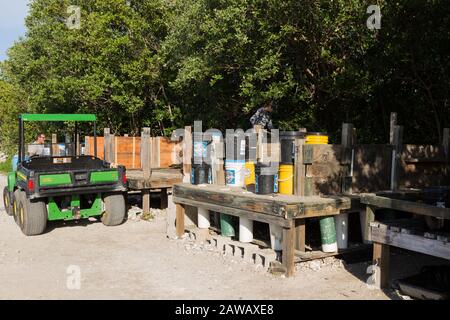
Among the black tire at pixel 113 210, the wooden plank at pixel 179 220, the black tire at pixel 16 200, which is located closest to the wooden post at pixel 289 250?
the wooden plank at pixel 179 220

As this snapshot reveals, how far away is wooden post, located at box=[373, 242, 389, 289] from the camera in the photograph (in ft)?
19.4

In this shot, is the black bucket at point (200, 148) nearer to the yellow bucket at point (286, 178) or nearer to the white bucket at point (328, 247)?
the yellow bucket at point (286, 178)

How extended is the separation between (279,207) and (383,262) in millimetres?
1464

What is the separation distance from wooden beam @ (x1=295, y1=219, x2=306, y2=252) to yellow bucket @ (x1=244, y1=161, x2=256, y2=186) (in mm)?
1570

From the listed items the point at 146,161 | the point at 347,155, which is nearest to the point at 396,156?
the point at 347,155

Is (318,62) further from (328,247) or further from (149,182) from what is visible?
(328,247)

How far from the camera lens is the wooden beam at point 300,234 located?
6852 millimetres

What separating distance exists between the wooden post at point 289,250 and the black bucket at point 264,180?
2.82 feet

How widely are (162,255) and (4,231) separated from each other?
4026 millimetres

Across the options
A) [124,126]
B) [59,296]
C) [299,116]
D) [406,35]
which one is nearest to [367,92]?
[406,35]

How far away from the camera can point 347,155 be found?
7.29 m

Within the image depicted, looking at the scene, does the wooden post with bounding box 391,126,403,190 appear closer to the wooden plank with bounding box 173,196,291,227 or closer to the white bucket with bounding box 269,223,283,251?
the white bucket with bounding box 269,223,283,251

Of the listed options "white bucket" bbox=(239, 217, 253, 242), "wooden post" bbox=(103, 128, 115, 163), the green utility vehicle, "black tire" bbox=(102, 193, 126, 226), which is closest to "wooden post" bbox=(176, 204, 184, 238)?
"white bucket" bbox=(239, 217, 253, 242)
